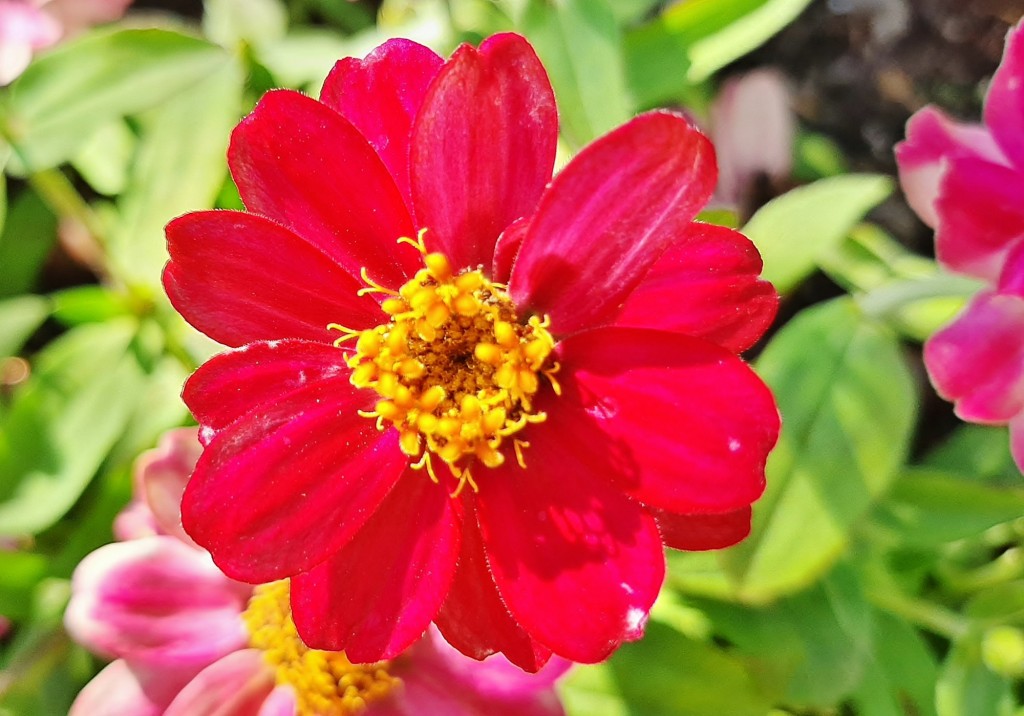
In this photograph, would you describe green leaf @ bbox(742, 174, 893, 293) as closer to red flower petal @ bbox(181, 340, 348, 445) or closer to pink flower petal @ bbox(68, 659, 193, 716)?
red flower petal @ bbox(181, 340, 348, 445)

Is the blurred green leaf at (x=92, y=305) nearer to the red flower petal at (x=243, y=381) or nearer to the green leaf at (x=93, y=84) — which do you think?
the green leaf at (x=93, y=84)

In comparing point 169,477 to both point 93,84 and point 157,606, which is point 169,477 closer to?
point 157,606

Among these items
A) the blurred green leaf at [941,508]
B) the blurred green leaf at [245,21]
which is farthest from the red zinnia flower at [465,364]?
the blurred green leaf at [245,21]

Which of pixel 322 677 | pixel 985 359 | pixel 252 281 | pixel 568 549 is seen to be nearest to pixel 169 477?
pixel 322 677

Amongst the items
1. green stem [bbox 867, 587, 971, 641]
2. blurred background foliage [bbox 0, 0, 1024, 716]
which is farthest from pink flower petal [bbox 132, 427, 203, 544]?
green stem [bbox 867, 587, 971, 641]

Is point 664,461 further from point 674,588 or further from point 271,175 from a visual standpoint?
point 674,588

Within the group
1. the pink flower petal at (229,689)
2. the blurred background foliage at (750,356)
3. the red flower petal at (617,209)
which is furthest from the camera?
the blurred background foliage at (750,356)
